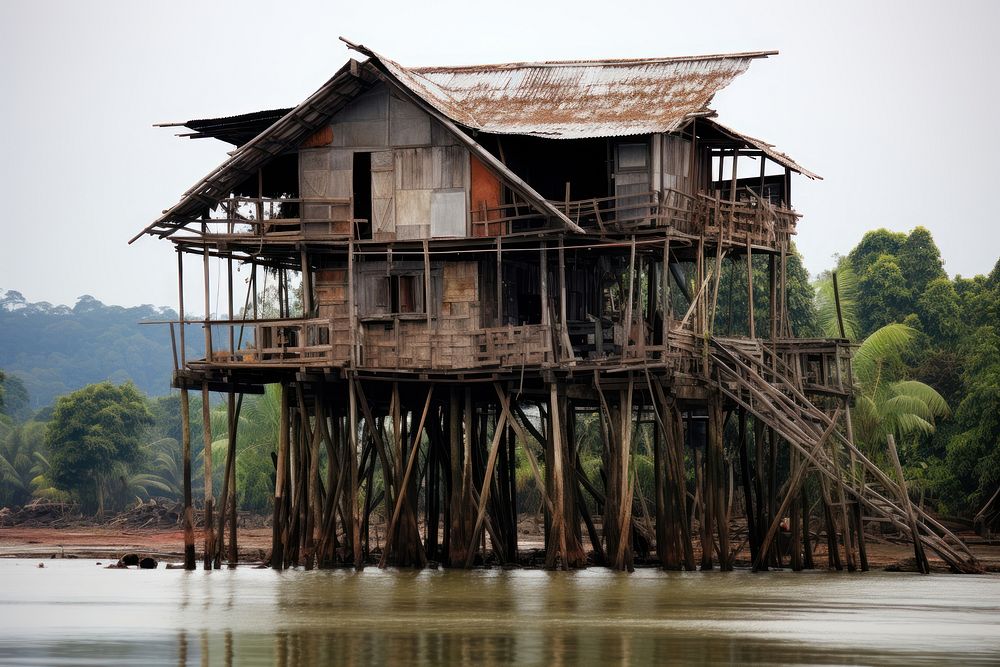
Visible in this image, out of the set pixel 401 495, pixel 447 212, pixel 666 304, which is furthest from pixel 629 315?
pixel 401 495

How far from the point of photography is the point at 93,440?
81000mm

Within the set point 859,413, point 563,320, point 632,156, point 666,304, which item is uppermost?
point 632,156

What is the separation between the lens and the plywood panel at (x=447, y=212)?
41.6m

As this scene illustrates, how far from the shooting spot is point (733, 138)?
4256 centimetres

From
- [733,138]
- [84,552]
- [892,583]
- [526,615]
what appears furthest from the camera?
[84,552]

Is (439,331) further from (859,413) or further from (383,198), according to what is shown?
(859,413)

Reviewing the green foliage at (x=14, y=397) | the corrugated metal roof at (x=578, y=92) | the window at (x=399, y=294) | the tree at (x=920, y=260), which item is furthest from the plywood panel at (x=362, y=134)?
the green foliage at (x=14, y=397)

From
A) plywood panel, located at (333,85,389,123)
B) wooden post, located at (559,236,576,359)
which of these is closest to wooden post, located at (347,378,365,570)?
wooden post, located at (559,236,576,359)

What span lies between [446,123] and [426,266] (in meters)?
3.27

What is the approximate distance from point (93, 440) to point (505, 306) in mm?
42438

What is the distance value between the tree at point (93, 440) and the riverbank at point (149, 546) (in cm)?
833

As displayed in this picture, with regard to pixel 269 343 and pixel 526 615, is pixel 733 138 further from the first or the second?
pixel 526 615

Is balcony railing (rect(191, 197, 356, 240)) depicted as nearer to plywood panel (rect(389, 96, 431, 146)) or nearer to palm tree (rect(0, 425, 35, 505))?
plywood panel (rect(389, 96, 431, 146))

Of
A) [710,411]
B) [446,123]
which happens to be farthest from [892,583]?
[446,123]
